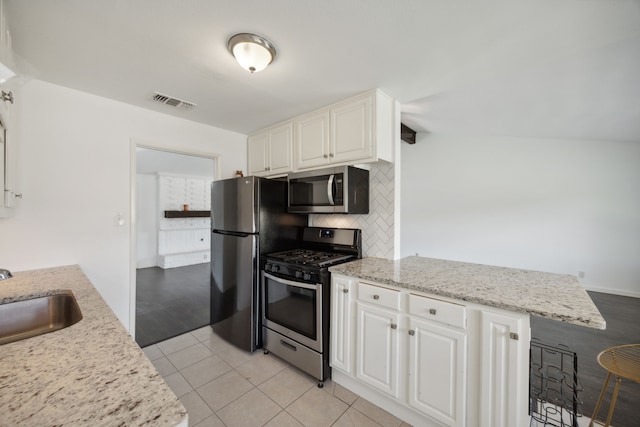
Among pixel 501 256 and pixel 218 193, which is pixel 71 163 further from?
pixel 501 256

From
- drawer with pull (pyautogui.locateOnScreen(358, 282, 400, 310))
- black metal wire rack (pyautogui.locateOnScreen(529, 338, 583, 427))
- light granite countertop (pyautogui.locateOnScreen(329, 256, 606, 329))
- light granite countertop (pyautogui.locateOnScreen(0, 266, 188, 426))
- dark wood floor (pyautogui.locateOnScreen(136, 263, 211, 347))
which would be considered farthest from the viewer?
dark wood floor (pyautogui.locateOnScreen(136, 263, 211, 347))

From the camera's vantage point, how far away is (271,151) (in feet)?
9.70

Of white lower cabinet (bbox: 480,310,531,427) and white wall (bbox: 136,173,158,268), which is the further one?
white wall (bbox: 136,173,158,268)

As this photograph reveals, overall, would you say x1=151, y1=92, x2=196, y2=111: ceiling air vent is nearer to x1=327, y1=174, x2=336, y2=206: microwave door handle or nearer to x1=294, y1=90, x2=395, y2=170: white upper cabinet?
x1=294, y1=90, x2=395, y2=170: white upper cabinet

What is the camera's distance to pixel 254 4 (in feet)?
4.06

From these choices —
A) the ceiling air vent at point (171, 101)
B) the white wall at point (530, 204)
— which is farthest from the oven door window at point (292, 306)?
the white wall at point (530, 204)

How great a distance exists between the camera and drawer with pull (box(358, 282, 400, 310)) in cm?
166

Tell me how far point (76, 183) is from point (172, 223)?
177 inches

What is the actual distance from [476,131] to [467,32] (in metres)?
3.83

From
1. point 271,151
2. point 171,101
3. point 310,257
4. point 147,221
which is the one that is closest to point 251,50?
point 171,101

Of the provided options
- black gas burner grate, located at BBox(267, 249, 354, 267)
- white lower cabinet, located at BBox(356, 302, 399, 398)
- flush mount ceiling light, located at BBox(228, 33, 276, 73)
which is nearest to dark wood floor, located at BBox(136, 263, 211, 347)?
black gas burner grate, located at BBox(267, 249, 354, 267)

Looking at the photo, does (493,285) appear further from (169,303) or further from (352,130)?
(169,303)

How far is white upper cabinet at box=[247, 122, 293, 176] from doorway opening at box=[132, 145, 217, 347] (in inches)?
90.3

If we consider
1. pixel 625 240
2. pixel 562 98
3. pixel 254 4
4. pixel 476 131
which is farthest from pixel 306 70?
pixel 625 240
